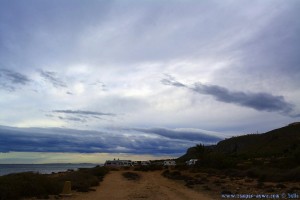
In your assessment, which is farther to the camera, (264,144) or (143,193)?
(264,144)

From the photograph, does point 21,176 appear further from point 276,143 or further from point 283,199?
point 276,143

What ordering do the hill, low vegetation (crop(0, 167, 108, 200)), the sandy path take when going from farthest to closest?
the hill < the sandy path < low vegetation (crop(0, 167, 108, 200))

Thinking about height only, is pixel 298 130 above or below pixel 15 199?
above

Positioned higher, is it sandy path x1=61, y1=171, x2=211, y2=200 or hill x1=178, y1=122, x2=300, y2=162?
hill x1=178, y1=122, x2=300, y2=162

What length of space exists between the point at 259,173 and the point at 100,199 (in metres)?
19.6

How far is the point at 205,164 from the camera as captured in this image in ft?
204

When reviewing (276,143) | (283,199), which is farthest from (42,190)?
(276,143)

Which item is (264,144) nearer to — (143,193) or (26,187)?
(143,193)

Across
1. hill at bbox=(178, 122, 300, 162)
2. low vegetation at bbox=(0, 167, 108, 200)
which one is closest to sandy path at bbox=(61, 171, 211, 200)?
low vegetation at bbox=(0, 167, 108, 200)

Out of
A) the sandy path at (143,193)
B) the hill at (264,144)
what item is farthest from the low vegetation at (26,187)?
the hill at (264,144)

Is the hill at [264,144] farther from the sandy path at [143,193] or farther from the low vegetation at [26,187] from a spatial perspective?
the low vegetation at [26,187]

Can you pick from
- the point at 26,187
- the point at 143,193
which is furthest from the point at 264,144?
the point at 26,187

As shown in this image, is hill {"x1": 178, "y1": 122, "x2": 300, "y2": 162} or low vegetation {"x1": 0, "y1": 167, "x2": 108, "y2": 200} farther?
hill {"x1": 178, "y1": 122, "x2": 300, "y2": 162}

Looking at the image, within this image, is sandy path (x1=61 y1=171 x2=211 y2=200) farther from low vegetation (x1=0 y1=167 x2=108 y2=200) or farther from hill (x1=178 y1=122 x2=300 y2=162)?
hill (x1=178 y1=122 x2=300 y2=162)
